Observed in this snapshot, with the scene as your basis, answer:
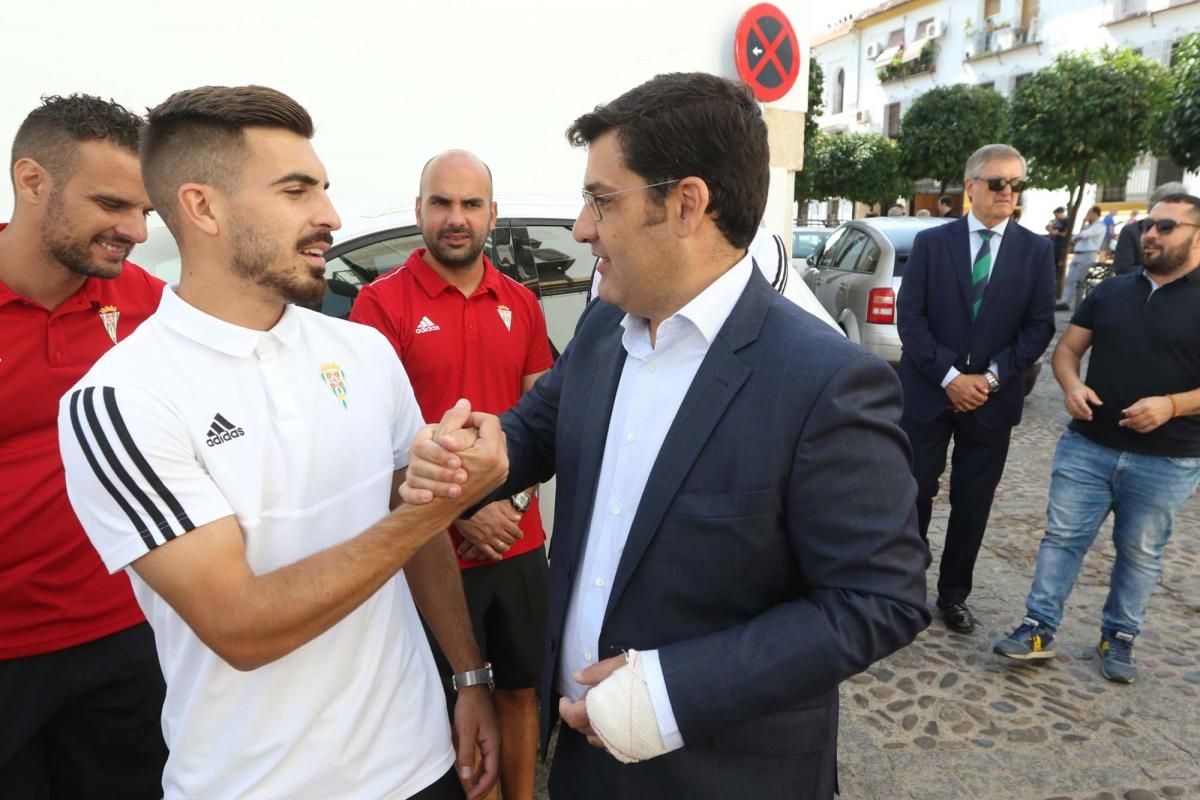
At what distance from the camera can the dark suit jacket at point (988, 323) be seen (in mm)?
3975

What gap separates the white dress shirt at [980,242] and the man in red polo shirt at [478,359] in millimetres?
2185

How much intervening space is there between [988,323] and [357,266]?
2990mm

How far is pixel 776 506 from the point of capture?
134 centimetres

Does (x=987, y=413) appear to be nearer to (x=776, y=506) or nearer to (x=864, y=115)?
(x=776, y=506)

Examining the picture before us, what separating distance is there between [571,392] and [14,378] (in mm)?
1417

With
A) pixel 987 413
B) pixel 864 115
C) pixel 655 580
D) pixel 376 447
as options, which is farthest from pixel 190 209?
pixel 864 115

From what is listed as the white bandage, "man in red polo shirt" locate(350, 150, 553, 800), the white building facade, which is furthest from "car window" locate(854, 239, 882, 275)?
the white building facade

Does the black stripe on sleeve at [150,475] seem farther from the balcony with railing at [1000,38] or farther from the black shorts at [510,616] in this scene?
the balcony with railing at [1000,38]

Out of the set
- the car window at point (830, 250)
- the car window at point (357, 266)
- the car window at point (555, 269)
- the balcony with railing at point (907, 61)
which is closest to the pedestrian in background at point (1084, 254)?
the car window at point (830, 250)

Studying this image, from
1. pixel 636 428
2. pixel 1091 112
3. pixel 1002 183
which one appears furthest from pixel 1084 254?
pixel 636 428

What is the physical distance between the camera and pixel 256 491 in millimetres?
1372

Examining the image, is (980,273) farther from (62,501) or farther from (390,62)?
(62,501)

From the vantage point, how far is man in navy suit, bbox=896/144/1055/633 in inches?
156

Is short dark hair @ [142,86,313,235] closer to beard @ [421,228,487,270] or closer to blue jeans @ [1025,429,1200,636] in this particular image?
beard @ [421,228,487,270]
